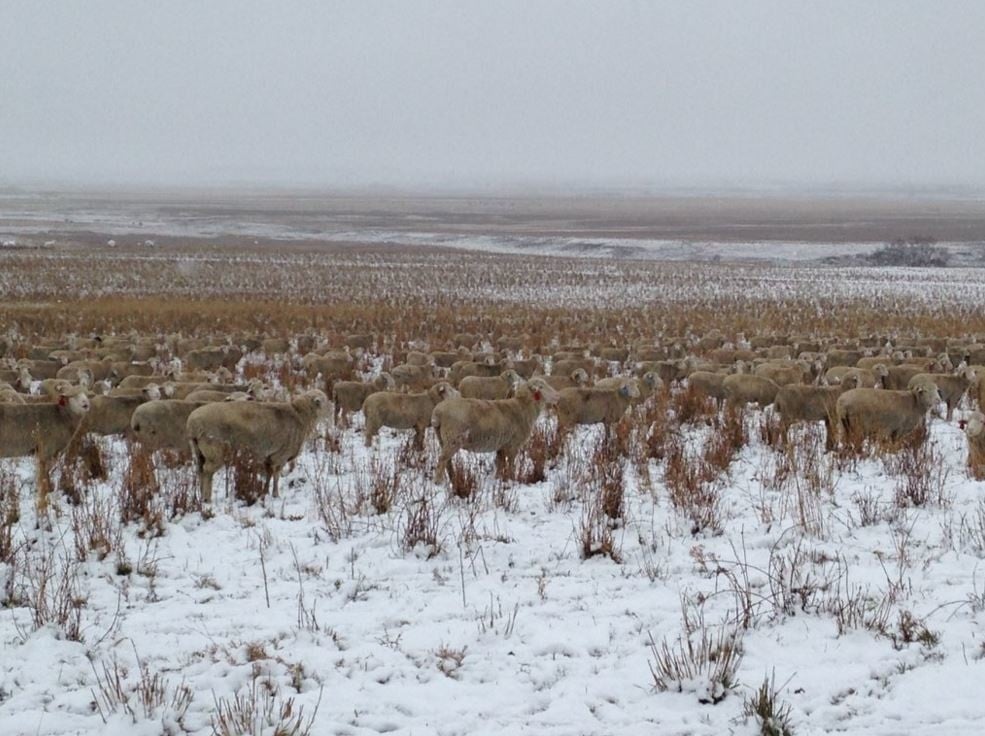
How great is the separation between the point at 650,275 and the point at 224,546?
47116 mm

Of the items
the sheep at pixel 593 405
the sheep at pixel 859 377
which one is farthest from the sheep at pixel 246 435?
A: the sheep at pixel 859 377

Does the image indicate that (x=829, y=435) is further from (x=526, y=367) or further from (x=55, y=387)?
(x=55, y=387)

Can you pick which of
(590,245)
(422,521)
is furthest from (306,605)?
(590,245)

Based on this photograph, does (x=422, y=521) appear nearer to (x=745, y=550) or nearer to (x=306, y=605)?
(x=306, y=605)

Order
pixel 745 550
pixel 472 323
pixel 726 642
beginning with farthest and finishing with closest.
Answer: pixel 472 323 → pixel 745 550 → pixel 726 642

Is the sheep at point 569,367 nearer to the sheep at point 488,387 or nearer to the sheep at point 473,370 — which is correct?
the sheep at point 473,370

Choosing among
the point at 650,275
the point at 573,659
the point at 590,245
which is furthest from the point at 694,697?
the point at 590,245

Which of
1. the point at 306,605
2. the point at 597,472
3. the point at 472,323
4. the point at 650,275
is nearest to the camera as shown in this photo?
the point at 306,605

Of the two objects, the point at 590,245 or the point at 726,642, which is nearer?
the point at 726,642

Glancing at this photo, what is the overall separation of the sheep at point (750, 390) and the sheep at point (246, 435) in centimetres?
756

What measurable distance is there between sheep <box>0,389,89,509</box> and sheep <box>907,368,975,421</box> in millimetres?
12010

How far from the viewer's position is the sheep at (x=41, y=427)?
30.6 ft

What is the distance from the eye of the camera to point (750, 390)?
1408cm

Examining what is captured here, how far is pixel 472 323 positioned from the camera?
98.3 ft
